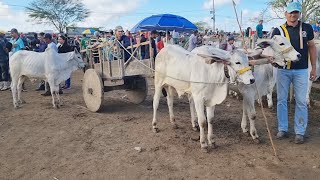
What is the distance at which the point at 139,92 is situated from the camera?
8.42 metres

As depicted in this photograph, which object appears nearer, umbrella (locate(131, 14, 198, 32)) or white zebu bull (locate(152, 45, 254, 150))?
white zebu bull (locate(152, 45, 254, 150))

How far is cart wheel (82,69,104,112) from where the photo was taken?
7.19 metres

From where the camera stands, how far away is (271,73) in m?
6.08

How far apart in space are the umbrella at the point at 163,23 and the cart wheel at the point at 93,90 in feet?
31.5

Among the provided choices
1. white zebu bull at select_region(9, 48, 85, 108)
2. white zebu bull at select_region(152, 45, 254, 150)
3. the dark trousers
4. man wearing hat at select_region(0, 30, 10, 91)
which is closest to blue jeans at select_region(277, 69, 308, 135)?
white zebu bull at select_region(152, 45, 254, 150)

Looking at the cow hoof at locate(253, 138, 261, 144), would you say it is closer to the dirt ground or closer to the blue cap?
the dirt ground

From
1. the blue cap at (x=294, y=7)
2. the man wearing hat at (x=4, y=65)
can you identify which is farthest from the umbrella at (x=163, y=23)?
the blue cap at (x=294, y=7)

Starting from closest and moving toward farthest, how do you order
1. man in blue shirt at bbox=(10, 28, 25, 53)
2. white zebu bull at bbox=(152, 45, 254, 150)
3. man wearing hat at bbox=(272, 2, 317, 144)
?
white zebu bull at bbox=(152, 45, 254, 150) < man wearing hat at bbox=(272, 2, 317, 144) < man in blue shirt at bbox=(10, 28, 25, 53)

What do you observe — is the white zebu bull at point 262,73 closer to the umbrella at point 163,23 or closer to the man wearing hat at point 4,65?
the man wearing hat at point 4,65

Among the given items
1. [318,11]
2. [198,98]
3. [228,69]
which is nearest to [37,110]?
[198,98]

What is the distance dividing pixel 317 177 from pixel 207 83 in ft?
6.31

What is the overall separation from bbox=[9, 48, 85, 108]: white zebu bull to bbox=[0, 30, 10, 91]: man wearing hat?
2.83 metres

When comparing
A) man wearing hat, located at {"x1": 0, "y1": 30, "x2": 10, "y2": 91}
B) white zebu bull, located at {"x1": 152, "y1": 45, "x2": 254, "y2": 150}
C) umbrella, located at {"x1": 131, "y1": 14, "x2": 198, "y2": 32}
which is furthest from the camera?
umbrella, located at {"x1": 131, "y1": 14, "x2": 198, "y2": 32}

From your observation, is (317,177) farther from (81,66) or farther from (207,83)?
(81,66)
